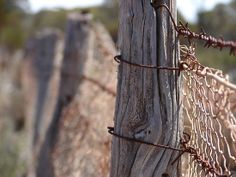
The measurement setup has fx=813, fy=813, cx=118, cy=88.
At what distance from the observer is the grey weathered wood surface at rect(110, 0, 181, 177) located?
131 inches

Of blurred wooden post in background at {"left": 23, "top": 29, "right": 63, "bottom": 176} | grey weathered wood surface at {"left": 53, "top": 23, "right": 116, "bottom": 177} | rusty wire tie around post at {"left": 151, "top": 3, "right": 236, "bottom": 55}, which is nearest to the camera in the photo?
rusty wire tie around post at {"left": 151, "top": 3, "right": 236, "bottom": 55}

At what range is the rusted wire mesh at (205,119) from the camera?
3.44 metres

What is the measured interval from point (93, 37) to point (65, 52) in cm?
30

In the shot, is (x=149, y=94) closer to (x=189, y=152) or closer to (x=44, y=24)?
(x=189, y=152)

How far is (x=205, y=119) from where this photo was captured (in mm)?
3537

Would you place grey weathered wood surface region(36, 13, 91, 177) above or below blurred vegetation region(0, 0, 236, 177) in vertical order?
below

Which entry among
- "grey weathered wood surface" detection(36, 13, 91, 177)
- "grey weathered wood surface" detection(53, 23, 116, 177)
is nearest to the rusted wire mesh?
"grey weathered wood surface" detection(53, 23, 116, 177)

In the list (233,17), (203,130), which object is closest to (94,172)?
(203,130)

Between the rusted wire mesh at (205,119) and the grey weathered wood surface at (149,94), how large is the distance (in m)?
0.10

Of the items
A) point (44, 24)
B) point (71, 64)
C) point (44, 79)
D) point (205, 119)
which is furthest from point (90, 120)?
point (44, 24)

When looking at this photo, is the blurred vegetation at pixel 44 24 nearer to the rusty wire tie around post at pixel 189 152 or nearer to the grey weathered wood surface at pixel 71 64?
the grey weathered wood surface at pixel 71 64

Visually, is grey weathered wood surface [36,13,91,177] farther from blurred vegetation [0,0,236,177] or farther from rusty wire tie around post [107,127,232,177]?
rusty wire tie around post [107,127,232,177]

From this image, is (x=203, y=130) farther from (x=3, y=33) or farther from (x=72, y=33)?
(x=3, y=33)

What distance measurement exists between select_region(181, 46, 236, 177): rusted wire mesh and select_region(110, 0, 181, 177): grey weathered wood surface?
0.10m
